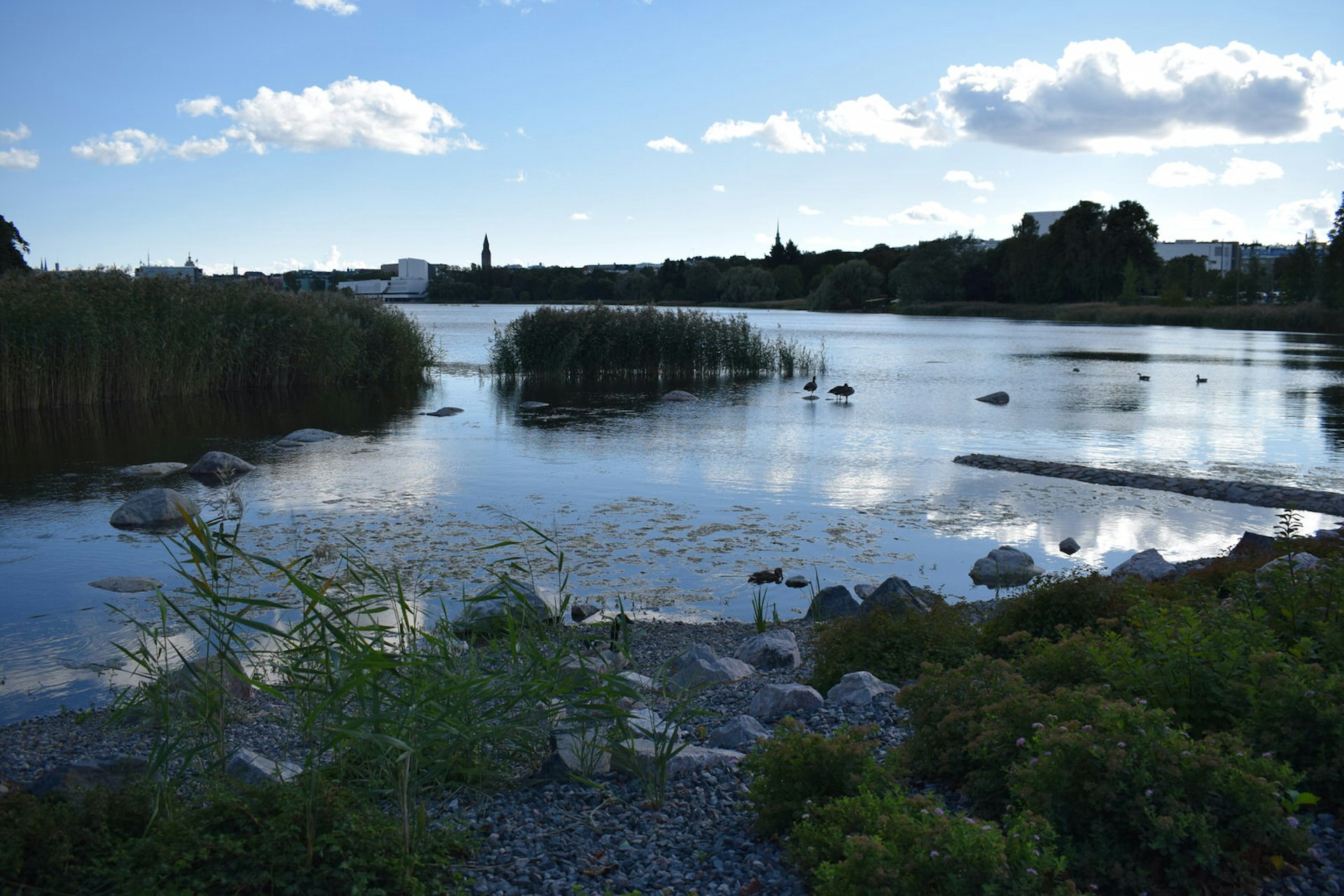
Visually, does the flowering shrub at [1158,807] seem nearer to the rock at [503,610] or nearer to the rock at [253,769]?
the rock at [253,769]

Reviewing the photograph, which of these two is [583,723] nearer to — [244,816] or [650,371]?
[244,816]

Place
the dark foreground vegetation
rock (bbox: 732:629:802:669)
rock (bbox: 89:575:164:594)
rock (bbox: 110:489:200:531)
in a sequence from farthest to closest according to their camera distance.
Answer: rock (bbox: 110:489:200:531) < rock (bbox: 89:575:164:594) < rock (bbox: 732:629:802:669) < the dark foreground vegetation

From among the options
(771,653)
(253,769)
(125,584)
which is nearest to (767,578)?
(771,653)

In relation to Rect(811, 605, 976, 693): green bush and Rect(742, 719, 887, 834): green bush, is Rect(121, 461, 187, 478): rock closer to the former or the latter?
Rect(811, 605, 976, 693): green bush

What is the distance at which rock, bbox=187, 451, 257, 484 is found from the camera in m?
14.6

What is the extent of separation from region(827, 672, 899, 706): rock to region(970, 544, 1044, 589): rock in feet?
13.6

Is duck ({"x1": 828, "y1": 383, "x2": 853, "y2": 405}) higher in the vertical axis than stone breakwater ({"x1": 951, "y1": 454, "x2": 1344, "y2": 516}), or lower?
higher

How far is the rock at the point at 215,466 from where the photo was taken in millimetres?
14598

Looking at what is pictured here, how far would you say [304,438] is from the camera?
18.3 metres

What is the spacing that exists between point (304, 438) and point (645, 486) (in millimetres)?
7663

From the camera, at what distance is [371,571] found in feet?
16.0

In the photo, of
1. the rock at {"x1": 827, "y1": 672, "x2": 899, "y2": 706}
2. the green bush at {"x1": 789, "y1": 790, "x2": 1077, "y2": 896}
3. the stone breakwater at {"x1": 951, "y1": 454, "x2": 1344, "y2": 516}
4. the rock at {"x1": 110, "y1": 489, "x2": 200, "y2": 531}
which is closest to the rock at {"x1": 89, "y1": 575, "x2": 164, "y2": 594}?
the rock at {"x1": 110, "y1": 489, "x2": 200, "y2": 531}

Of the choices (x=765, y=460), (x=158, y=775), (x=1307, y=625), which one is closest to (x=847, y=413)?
(x=765, y=460)

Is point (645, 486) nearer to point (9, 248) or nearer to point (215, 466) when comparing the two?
point (215, 466)
